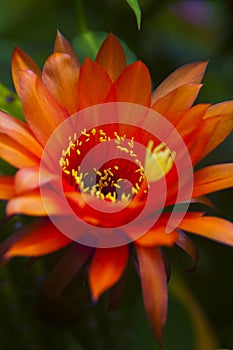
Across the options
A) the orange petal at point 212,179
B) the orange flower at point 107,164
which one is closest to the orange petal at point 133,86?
the orange flower at point 107,164

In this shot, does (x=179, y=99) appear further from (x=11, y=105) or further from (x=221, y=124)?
(x=11, y=105)

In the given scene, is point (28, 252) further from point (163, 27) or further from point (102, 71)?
point (163, 27)

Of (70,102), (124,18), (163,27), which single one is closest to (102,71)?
(70,102)

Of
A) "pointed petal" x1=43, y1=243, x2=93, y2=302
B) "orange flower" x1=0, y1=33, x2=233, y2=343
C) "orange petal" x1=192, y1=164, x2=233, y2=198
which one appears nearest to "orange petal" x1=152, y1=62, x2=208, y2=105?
"orange flower" x1=0, y1=33, x2=233, y2=343

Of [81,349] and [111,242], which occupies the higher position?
[111,242]

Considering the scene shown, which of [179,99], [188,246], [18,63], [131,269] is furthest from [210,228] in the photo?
[131,269]

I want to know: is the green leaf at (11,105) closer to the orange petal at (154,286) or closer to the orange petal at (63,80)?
the orange petal at (63,80)

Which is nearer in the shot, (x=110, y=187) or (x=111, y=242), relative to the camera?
(x=111, y=242)
